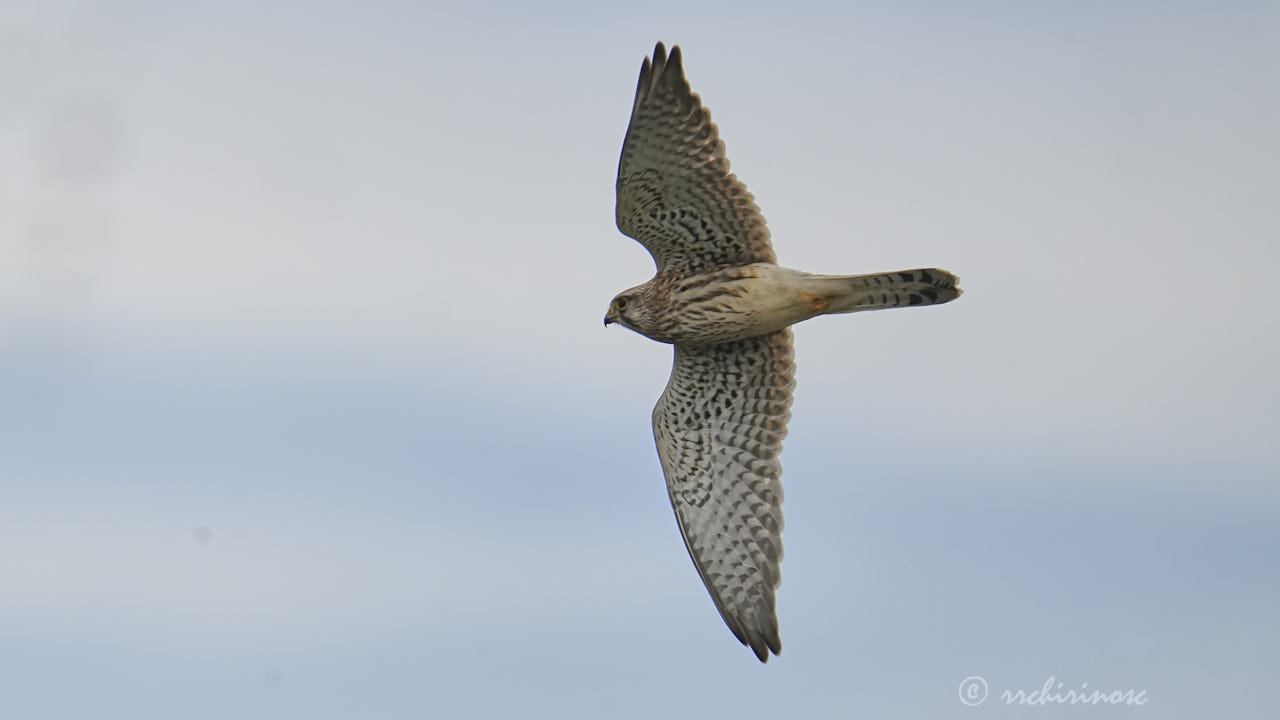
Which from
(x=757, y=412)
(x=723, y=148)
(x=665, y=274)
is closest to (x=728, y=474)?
(x=757, y=412)

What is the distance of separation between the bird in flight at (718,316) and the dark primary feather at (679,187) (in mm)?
11

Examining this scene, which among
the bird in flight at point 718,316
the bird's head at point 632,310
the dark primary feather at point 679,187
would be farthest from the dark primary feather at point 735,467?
the dark primary feather at point 679,187

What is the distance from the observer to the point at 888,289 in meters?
13.9

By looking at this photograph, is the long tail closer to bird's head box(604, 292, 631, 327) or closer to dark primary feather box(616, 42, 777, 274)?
dark primary feather box(616, 42, 777, 274)

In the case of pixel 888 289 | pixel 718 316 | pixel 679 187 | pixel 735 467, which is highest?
pixel 679 187

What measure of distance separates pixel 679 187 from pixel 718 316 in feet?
4.00

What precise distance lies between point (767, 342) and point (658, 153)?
2389mm

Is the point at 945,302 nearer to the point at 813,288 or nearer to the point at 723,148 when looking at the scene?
the point at 813,288

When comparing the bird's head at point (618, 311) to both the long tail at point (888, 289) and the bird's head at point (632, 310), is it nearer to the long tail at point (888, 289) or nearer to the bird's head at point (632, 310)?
the bird's head at point (632, 310)

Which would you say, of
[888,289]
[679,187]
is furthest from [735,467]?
[679,187]

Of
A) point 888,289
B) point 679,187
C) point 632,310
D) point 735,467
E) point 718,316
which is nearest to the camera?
point 888,289

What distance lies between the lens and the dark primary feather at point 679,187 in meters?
13.8

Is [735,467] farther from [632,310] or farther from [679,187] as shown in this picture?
[679,187]

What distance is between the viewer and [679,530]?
15.9 m
